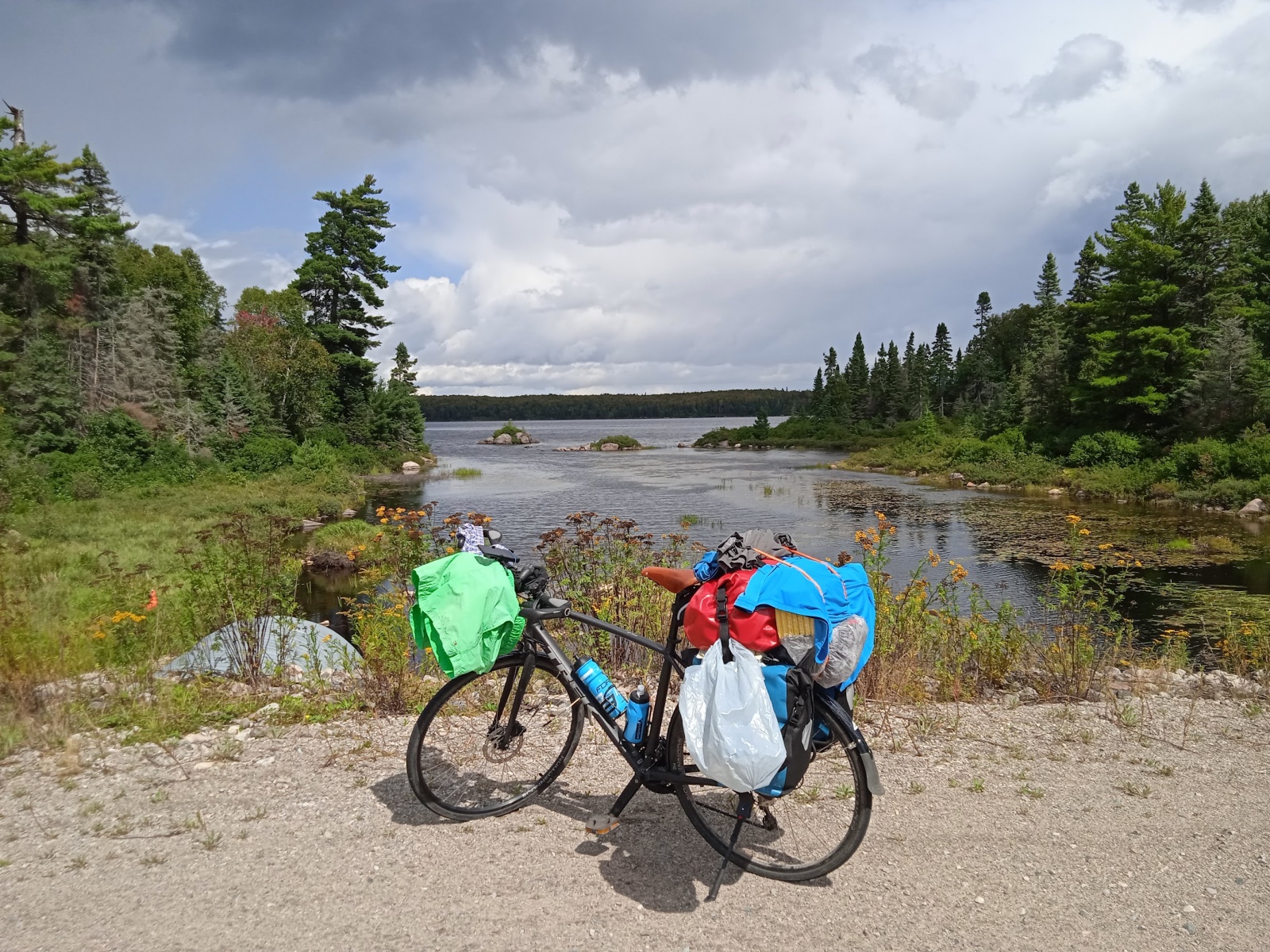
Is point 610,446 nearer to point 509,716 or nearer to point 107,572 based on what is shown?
point 107,572

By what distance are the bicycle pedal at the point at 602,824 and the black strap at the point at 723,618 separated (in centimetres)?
110

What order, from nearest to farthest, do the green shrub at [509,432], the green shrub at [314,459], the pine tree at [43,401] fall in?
the pine tree at [43,401] → the green shrub at [314,459] → the green shrub at [509,432]

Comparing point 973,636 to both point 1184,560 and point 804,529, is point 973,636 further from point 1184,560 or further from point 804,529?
point 804,529

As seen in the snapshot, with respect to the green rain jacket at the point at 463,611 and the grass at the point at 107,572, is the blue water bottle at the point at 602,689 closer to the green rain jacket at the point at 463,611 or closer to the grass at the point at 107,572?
the green rain jacket at the point at 463,611

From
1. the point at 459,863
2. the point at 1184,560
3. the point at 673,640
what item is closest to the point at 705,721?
the point at 673,640

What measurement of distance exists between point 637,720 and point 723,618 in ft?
2.52

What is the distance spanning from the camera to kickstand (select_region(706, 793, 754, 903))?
3.03 meters

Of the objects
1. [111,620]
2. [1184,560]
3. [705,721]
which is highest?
[705,721]

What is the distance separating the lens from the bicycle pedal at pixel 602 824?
3441 millimetres

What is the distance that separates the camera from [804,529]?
22.5 meters

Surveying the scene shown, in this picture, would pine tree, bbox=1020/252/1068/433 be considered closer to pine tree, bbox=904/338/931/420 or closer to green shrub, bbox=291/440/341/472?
pine tree, bbox=904/338/931/420

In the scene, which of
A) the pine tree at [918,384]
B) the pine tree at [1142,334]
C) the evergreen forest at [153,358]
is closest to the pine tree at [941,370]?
the pine tree at [918,384]

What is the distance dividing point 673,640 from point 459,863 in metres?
1.29

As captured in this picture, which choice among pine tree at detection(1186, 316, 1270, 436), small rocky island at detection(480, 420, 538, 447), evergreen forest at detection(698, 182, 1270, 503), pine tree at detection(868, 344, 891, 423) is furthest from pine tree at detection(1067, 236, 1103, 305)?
small rocky island at detection(480, 420, 538, 447)
